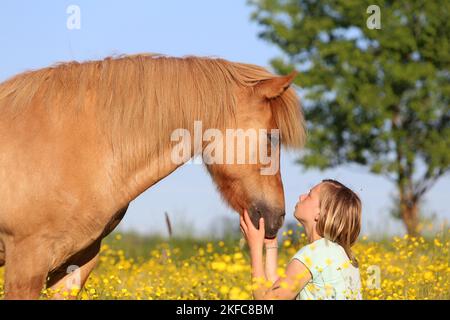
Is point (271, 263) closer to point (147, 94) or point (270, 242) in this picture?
point (270, 242)

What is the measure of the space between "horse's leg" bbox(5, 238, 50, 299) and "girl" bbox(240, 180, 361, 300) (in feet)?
4.42

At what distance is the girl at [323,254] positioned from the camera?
13.0 ft

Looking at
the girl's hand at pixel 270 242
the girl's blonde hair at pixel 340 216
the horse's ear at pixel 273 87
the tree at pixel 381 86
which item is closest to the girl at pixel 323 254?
the girl's blonde hair at pixel 340 216

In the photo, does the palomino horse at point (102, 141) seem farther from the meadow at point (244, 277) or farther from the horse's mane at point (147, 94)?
the meadow at point (244, 277)

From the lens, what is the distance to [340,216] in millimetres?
4133

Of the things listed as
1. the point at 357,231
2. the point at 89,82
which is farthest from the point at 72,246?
the point at 357,231

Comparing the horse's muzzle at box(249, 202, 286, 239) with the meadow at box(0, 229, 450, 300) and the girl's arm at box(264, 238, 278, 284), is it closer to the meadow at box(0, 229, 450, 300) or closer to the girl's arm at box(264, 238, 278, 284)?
the girl's arm at box(264, 238, 278, 284)

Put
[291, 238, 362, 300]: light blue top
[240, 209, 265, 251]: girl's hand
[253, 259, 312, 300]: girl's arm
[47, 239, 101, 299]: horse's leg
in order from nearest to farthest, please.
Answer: [253, 259, 312, 300]: girl's arm → [291, 238, 362, 300]: light blue top → [240, 209, 265, 251]: girl's hand → [47, 239, 101, 299]: horse's leg

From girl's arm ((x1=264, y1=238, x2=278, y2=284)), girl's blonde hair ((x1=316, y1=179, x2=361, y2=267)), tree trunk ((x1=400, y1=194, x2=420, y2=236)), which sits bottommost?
tree trunk ((x1=400, y1=194, x2=420, y2=236))

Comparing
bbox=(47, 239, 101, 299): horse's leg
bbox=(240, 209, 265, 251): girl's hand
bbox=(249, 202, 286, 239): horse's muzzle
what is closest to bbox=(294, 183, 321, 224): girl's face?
bbox=(240, 209, 265, 251): girl's hand

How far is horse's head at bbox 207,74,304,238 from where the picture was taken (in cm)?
467

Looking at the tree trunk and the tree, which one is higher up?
the tree

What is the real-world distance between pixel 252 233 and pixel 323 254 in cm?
61
